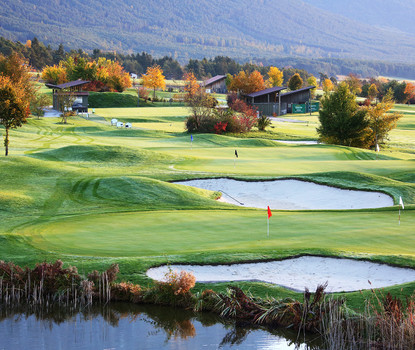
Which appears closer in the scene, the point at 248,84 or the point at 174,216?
the point at 174,216

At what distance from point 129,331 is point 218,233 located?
20.2ft

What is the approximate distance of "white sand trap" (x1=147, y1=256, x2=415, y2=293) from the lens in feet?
49.6

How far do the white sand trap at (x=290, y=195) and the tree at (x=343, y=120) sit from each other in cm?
3072

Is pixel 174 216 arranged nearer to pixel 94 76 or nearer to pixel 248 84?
pixel 248 84

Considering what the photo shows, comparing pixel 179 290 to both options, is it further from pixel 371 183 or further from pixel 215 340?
pixel 371 183

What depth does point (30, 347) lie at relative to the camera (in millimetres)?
13055

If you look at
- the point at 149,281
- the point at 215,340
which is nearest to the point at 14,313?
the point at 149,281

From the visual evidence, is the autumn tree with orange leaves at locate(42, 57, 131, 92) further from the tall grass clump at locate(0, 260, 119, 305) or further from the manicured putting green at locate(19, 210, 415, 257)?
the tall grass clump at locate(0, 260, 119, 305)

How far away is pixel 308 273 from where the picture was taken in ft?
51.6

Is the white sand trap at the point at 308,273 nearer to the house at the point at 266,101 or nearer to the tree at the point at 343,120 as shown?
the tree at the point at 343,120

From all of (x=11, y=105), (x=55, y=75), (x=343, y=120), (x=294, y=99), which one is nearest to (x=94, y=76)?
(x=55, y=75)

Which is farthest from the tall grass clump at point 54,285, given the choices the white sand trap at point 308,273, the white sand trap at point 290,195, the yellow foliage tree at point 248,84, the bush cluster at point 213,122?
the yellow foliage tree at point 248,84

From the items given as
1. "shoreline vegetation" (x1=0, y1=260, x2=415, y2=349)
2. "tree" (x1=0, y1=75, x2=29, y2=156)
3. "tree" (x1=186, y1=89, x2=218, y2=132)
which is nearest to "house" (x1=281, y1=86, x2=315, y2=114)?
"tree" (x1=186, y1=89, x2=218, y2=132)

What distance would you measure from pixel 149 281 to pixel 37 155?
92.4 feet
